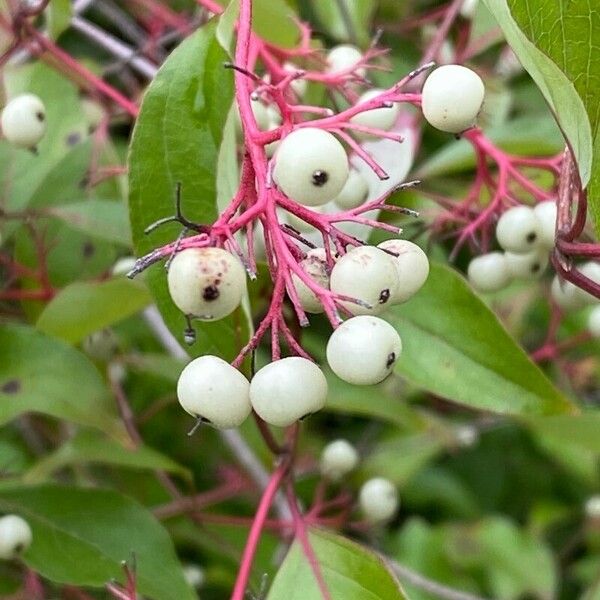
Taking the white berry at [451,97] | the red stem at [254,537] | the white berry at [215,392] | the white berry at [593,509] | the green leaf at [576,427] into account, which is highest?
the white berry at [451,97]

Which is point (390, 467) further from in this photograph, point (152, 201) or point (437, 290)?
point (152, 201)

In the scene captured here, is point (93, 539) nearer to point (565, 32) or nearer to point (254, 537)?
point (254, 537)

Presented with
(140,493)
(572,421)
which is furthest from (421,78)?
(140,493)

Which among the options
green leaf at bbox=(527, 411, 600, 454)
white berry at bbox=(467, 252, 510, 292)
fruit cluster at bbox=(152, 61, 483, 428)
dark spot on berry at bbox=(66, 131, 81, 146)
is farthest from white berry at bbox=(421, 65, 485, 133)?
dark spot on berry at bbox=(66, 131, 81, 146)

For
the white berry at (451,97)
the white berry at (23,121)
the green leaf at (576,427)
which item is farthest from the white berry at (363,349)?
the green leaf at (576,427)

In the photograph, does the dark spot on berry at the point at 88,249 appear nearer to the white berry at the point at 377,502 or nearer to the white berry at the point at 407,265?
the white berry at the point at 377,502

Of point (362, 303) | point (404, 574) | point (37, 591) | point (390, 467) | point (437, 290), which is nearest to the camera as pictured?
point (362, 303)
